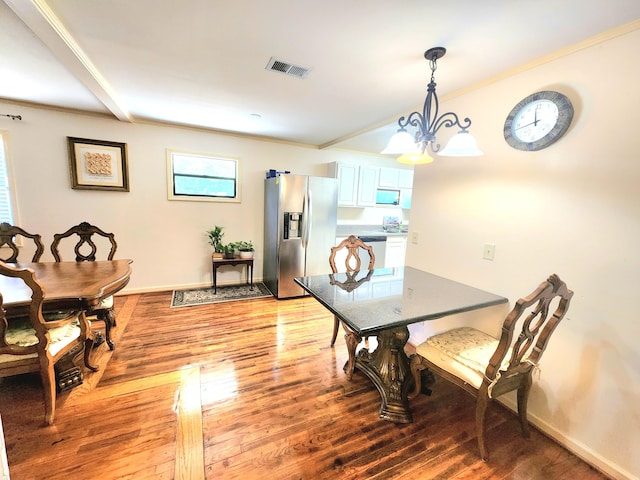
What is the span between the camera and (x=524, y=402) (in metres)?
1.66

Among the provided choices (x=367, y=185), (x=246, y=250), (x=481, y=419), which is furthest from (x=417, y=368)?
(x=367, y=185)

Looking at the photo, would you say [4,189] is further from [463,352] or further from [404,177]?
[404,177]

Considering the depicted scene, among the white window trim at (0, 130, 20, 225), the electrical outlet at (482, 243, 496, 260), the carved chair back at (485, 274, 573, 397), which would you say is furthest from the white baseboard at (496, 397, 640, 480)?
the white window trim at (0, 130, 20, 225)

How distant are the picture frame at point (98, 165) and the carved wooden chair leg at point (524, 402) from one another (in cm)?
457

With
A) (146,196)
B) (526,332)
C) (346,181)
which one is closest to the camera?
(526,332)

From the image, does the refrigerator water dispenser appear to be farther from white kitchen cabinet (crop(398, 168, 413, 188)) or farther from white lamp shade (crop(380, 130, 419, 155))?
white kitchen cabinet (crop(398, 168, 413, 188))

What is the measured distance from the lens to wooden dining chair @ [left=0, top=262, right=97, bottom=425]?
1465 millimetres

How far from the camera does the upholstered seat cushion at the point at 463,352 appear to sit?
5.19ft

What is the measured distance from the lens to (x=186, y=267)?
4.02 metres

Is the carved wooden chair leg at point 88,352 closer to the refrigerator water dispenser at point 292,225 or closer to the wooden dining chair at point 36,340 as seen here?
the wooden dining chair at point 36,340

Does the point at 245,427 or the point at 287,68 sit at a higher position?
the point at 287,68

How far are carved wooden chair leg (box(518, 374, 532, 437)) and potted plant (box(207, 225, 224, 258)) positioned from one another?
3.61 metres

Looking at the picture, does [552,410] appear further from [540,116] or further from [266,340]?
[266,340]

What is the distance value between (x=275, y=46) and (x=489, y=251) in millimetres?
2119
